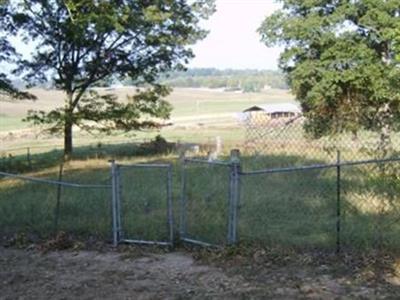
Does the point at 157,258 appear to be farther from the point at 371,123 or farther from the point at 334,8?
the point at 334,8

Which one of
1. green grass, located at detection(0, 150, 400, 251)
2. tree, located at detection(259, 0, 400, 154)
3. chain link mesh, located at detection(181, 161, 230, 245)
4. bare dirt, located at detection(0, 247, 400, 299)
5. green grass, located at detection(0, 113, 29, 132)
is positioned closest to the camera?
bare dirt, located at detection(0, 247, 400, 299)

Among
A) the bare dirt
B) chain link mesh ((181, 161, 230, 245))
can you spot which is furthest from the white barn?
the bare dirt

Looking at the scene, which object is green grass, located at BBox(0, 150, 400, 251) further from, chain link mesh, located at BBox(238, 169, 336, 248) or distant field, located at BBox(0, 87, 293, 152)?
distant field, located at BBox(0, 87, 293, 152)

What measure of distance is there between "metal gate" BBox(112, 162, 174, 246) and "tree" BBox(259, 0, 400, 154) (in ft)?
81.7

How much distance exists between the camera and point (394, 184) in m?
11.7

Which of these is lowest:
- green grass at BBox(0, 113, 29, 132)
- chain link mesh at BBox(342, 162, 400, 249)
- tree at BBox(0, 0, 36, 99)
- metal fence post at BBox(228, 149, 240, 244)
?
green grass at BBox(0, 113, 29, 132)

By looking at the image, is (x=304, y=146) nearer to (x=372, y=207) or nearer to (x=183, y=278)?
(x=372, y=207)

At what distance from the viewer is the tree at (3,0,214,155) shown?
27.9m

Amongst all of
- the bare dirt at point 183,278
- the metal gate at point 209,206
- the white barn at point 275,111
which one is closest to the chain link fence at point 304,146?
the metal gate at point 209,206

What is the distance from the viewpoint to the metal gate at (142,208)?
28.7ft

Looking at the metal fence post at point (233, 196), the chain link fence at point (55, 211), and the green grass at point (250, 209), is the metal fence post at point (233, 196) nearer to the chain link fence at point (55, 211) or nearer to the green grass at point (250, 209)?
the green grass at point (250, 209)

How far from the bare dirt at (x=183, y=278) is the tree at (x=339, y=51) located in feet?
99.7

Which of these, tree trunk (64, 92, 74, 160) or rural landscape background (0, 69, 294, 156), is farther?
rural landscape background (0, 69, 294, 156)

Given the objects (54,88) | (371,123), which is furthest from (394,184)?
(54,88)
